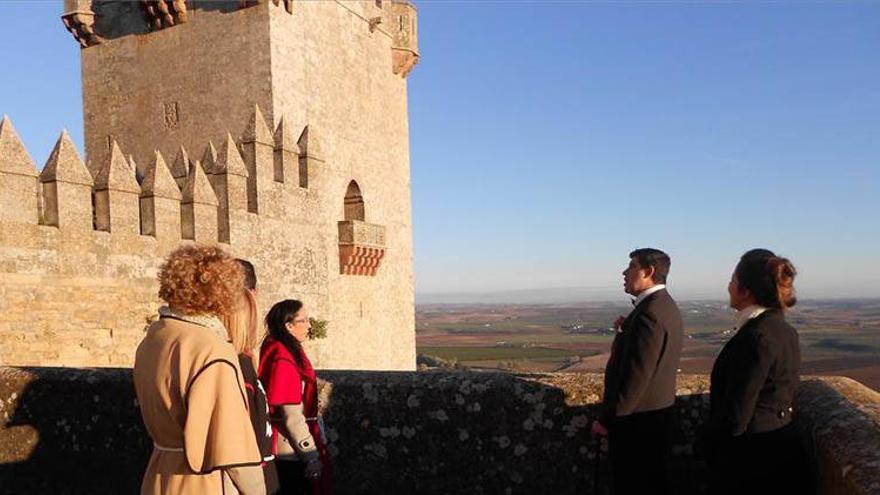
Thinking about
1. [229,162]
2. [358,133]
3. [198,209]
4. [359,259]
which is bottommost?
[359,259]

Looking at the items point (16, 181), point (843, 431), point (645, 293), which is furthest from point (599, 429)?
point (16, 181)

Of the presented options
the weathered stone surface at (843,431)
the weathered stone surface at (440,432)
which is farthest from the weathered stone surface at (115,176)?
the weathered stone surface at (843,431)

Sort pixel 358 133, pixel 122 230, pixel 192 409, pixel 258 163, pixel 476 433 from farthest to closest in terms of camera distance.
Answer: pixel 358 133
pixel 258 163
pixel 122 230
pixel 476 433
pixel 192 409

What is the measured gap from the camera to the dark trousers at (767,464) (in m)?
2.68

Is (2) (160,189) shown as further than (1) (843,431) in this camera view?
Yes

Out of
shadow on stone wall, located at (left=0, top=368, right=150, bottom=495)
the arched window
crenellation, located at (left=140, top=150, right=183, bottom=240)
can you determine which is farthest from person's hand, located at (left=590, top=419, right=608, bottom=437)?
the arched window

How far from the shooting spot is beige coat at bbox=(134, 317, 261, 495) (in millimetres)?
2299

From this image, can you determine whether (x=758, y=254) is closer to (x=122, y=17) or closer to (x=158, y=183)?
(x=158, y=183)

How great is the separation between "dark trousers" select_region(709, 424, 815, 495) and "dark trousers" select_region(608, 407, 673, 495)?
0.36 m

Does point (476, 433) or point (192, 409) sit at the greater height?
point (192, 409)

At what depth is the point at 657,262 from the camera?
342cm

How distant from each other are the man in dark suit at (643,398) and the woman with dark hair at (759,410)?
1.00 feet

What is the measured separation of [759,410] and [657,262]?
36.4 inches

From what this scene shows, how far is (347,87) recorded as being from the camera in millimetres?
16953
